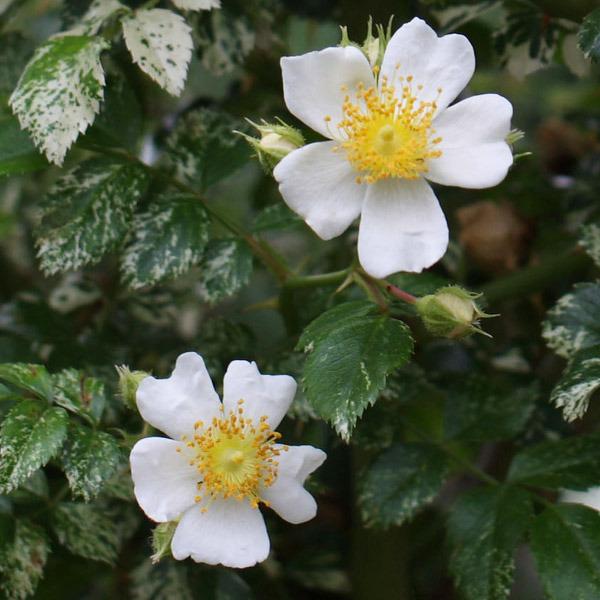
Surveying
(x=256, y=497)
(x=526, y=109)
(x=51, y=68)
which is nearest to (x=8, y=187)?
(x=51, y=68)

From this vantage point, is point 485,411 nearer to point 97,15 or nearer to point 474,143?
point 474,143

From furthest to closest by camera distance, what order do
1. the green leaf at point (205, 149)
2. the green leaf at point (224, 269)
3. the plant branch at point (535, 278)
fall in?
the plant branch at point (535, 278)
the green leaf at point (205, 149)
the green leaf at point (224, 269)

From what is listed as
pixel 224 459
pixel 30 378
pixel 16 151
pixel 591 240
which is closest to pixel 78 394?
pixel 30 378

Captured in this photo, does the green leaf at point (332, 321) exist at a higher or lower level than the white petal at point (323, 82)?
lower

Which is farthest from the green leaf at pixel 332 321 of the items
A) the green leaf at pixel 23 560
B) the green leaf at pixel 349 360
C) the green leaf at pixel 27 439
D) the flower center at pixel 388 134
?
the green leaf at pixel 23 560

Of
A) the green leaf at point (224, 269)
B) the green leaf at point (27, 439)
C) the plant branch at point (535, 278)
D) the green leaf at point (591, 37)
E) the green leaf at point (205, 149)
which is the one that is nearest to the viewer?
the green leaf at point (27, 439)

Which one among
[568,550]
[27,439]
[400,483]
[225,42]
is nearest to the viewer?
[27,439]

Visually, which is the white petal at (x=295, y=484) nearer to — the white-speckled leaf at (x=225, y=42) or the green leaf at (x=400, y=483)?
the green leaf at (x=400, y=483)

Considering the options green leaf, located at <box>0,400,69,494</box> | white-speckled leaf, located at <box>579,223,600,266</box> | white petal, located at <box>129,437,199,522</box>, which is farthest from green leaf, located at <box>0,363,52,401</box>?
white-speckled leaf, located at <box>579,223,600,266</box>
